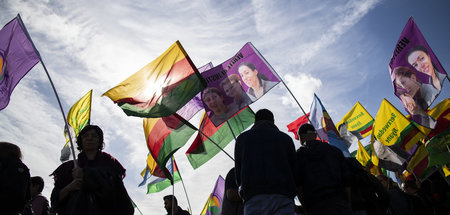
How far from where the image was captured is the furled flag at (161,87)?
6.86 m

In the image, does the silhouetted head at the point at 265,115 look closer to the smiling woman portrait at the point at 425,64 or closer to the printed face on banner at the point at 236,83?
the printed face on banner at the point at 236,83

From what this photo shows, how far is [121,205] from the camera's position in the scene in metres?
3.23

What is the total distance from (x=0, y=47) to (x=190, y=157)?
5117mm

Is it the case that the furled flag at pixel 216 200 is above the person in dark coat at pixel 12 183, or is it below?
above

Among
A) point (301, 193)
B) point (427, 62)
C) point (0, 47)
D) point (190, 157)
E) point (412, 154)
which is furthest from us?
point (412, 154)

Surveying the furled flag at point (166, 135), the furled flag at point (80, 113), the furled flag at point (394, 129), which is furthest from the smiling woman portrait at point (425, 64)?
the furled flag at point (80, 113)

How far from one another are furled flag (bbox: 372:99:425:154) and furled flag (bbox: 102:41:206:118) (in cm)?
610

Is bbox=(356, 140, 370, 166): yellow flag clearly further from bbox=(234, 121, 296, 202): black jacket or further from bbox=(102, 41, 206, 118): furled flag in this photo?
bbox=(234, 121, 296, 202): black jacket

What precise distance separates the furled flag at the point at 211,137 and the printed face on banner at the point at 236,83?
158 cm

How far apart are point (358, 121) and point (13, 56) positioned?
11.9 m

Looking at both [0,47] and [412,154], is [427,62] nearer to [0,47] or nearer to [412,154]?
[412,154]

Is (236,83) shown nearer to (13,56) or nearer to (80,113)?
(80,113)

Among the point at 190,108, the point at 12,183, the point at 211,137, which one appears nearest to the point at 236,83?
the point at 190,108

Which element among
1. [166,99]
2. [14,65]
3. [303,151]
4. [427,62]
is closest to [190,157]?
[166,99]
